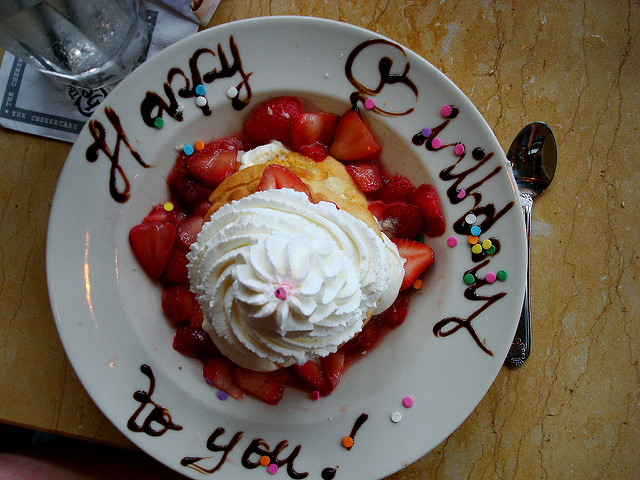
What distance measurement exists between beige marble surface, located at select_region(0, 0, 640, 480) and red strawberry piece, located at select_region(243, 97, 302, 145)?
39 centimetres

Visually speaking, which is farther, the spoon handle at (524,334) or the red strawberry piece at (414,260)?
the spoon handle at (524,334)

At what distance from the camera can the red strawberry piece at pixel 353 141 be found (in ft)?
5.40

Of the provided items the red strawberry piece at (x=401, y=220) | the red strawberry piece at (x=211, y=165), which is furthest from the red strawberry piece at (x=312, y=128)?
the red strawberry piece at (x=401, y=220)

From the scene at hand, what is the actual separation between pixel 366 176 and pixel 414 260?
35cm

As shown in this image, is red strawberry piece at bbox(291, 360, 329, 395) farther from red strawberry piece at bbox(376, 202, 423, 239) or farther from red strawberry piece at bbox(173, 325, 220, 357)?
red strawberry piece at bbox(376, 202, 423, 239)

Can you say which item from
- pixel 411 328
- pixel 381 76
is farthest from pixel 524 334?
pixel 381 76

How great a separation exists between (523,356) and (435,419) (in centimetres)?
45

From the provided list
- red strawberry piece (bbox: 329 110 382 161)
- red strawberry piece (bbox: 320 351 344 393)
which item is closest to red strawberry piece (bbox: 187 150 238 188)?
red strawberry piece (bbox: 329 110 382 161)

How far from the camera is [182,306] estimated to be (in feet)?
5.52

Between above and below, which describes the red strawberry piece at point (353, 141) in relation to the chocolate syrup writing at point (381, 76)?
below

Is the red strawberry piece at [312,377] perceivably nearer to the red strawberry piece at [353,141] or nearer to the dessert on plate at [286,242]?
the dessert on plate at [286,242]

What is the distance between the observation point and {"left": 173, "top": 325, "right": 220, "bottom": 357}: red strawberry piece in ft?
5.45

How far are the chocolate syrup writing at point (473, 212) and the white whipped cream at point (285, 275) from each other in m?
0.34

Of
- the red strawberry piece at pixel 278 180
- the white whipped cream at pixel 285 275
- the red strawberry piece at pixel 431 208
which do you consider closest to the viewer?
the white whipped cream at pixel 285 275
